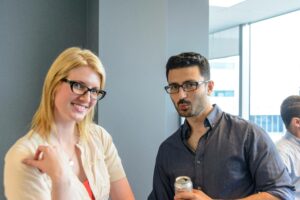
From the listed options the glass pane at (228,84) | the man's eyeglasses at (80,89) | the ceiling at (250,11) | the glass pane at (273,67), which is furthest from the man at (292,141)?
the glass pane at (228,84)

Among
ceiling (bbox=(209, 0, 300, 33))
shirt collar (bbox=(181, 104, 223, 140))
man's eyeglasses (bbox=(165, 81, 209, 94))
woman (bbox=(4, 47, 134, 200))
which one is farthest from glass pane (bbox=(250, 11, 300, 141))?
woman (bbox=(4, 47, 134, 200))

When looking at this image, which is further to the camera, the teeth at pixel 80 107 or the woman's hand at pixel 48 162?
the teeth at pixel 80 107

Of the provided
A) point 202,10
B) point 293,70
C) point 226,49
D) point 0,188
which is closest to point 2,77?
point 0,188

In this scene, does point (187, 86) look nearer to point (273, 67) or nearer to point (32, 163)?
point (32, 163)

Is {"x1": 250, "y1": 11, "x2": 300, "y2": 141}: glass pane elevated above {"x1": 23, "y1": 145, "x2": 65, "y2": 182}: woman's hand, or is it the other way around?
{"x1": 250, "y1": 11, "x2": 300, "y2": 141}: glass pane

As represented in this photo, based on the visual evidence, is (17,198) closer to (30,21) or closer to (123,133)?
(123,133)

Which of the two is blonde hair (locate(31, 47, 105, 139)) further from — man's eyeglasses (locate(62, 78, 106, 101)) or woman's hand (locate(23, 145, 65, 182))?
woman's hand (locate(23, 145, 65, 182))

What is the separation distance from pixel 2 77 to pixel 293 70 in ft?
14.3

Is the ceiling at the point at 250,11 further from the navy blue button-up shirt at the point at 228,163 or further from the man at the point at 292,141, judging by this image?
the navy blue button-up shirt at the point at 228,163

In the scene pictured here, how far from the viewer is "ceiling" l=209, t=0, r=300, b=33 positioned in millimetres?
4984

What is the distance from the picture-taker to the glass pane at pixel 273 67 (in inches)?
217

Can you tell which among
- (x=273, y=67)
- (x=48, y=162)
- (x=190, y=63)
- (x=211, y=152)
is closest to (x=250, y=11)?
(x=273, y=67)

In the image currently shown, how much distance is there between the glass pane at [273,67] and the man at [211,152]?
4068 millimetres

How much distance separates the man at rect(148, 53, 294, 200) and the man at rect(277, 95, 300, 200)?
100 centimetres
